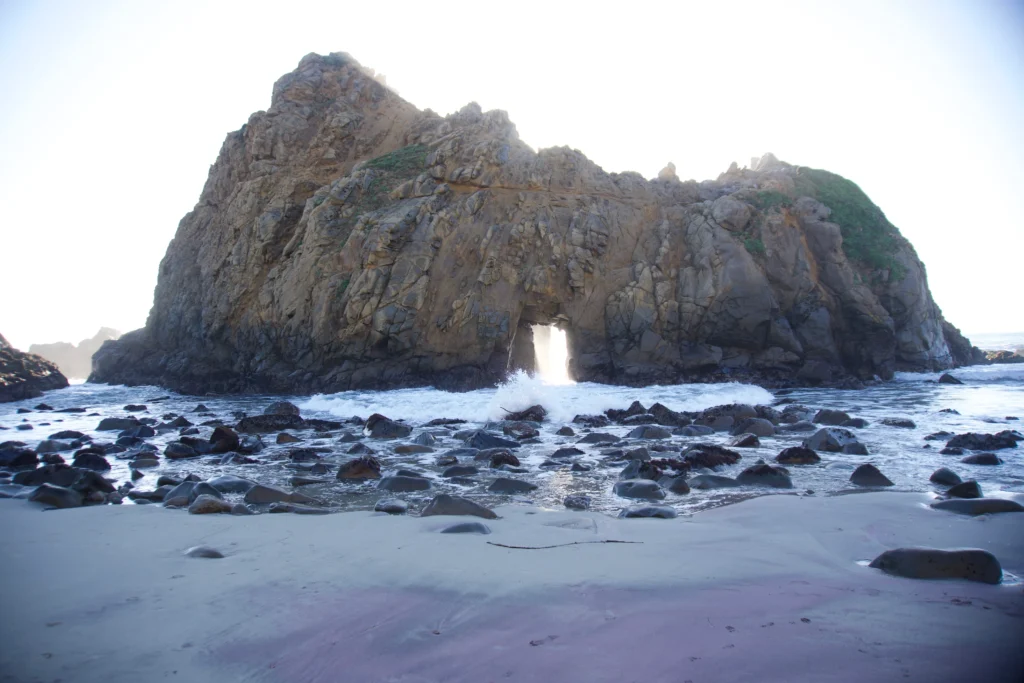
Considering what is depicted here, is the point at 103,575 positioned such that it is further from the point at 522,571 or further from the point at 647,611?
the point at 647,611

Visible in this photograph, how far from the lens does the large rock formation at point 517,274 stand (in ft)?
84.6

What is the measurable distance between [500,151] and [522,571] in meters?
28.3

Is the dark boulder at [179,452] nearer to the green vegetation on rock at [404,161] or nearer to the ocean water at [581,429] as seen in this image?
the ocean water at [581,429]

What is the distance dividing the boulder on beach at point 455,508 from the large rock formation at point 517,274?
63.4ft

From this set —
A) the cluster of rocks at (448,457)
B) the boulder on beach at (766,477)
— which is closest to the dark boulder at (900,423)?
the cluster of rocks at (448,457)

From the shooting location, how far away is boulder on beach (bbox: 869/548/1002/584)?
3623 mm

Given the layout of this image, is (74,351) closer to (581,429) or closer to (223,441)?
(223,441)

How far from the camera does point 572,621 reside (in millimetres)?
3119

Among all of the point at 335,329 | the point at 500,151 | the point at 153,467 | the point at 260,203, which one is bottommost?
the point at 153,467

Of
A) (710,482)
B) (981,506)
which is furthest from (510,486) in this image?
(981,506)

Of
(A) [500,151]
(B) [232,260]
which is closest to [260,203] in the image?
(B) [232,260]

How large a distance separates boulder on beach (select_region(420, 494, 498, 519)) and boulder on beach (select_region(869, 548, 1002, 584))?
3.29 meters

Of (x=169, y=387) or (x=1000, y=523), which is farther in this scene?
(x=169, y=387)

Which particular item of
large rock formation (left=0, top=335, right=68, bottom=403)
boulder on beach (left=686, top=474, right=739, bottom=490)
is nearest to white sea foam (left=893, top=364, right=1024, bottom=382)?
boulder on beach (left=686, top=474, right=739, bottom=490)
